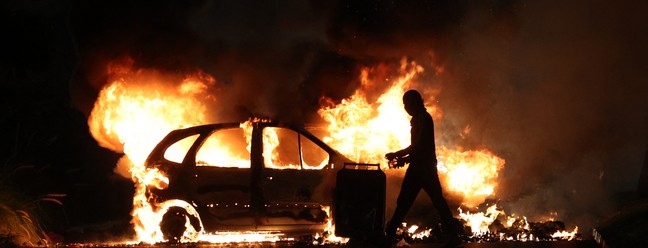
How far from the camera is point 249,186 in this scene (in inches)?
355

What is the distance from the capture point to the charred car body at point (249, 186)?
891 centimetres

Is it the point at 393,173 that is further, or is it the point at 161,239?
the point at 393,173

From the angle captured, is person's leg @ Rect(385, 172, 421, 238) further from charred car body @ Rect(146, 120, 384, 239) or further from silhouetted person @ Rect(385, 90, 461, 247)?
charred car body @ Rect(146, 120, 384, 239)

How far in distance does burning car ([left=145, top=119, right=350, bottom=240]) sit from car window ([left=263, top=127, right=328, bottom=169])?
0.07 m

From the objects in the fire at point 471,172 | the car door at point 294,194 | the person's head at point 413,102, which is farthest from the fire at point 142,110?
the fire at point 471,172

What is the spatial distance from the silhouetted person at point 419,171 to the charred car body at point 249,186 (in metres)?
1.34

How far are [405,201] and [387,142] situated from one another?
2.87 metres

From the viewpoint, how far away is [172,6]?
1349 cm

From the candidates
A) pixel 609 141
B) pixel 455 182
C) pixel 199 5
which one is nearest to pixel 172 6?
pixel 199 5

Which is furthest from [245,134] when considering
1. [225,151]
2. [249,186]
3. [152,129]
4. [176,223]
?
[152,129]

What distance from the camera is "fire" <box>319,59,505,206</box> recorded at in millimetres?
10578

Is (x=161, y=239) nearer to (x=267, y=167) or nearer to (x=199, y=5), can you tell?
(x=267, y=167)

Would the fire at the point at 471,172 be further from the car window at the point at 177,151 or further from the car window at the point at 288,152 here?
the car window at the point at 177,151

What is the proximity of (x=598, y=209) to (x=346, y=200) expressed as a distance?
5.36 m
